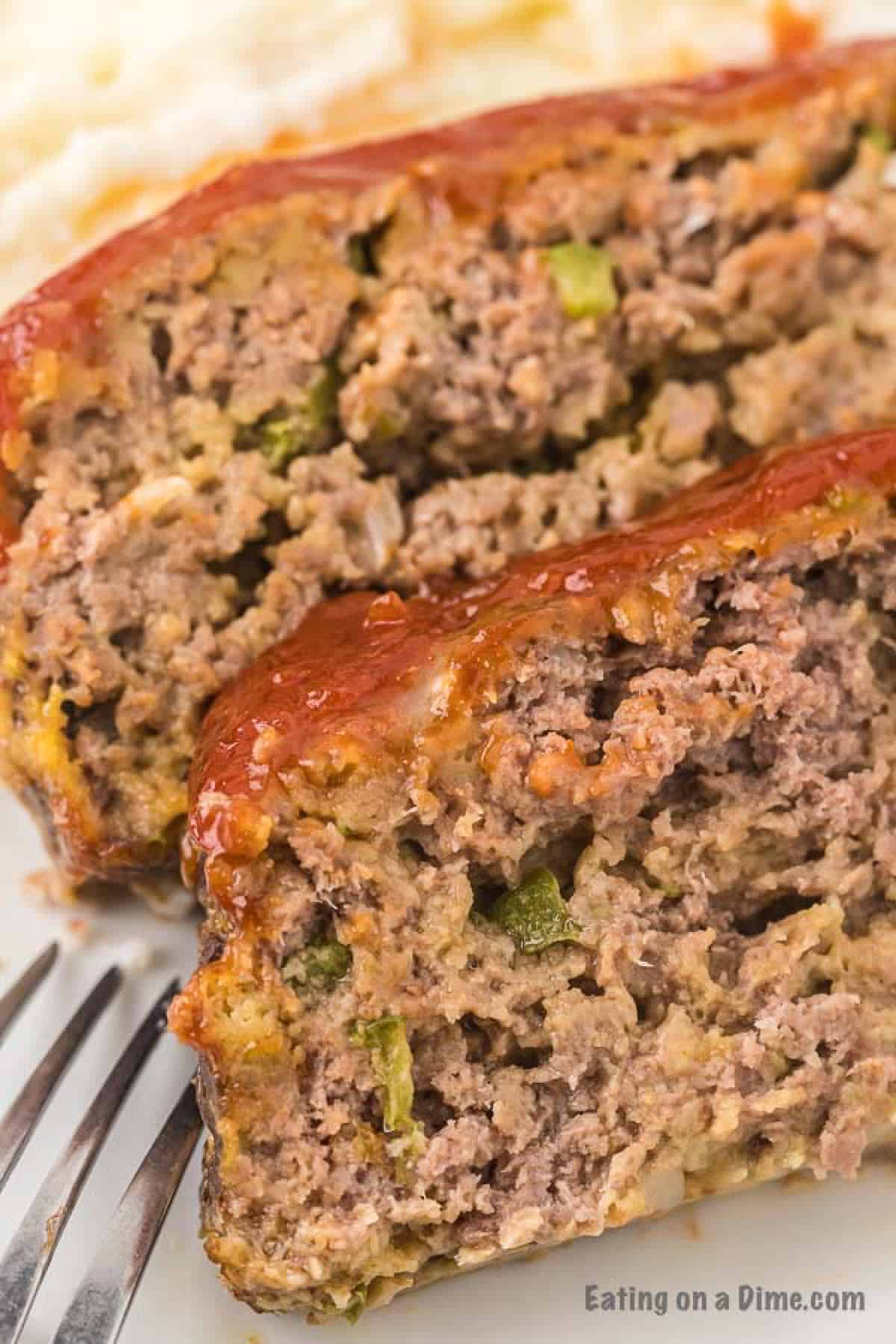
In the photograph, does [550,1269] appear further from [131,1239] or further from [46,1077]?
[46,1077]

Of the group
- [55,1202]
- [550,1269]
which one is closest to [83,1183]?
[55,1202]

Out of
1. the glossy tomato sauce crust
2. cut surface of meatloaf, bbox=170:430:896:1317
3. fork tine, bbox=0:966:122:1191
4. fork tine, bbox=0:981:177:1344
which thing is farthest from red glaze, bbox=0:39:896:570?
fork tine, bbox=0:981:177:1344

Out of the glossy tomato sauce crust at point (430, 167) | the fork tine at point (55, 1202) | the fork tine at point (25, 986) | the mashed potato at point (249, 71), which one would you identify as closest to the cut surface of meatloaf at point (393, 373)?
the glossy tomato sauce crust at point (430, 167)

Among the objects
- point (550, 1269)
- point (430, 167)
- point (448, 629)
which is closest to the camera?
point (448, 629)

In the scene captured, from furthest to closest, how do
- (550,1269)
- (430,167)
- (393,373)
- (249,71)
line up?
(249,71) → (430,167) → (393,373) → (550,1269)

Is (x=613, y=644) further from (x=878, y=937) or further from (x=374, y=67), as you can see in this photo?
(x=374, y=67)

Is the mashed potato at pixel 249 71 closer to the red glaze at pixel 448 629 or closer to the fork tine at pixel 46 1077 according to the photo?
the red glaze at pixel 448 629

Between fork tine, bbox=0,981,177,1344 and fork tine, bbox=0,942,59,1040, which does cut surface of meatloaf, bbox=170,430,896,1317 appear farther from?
fork tine, bbox=0,942,59,1040
